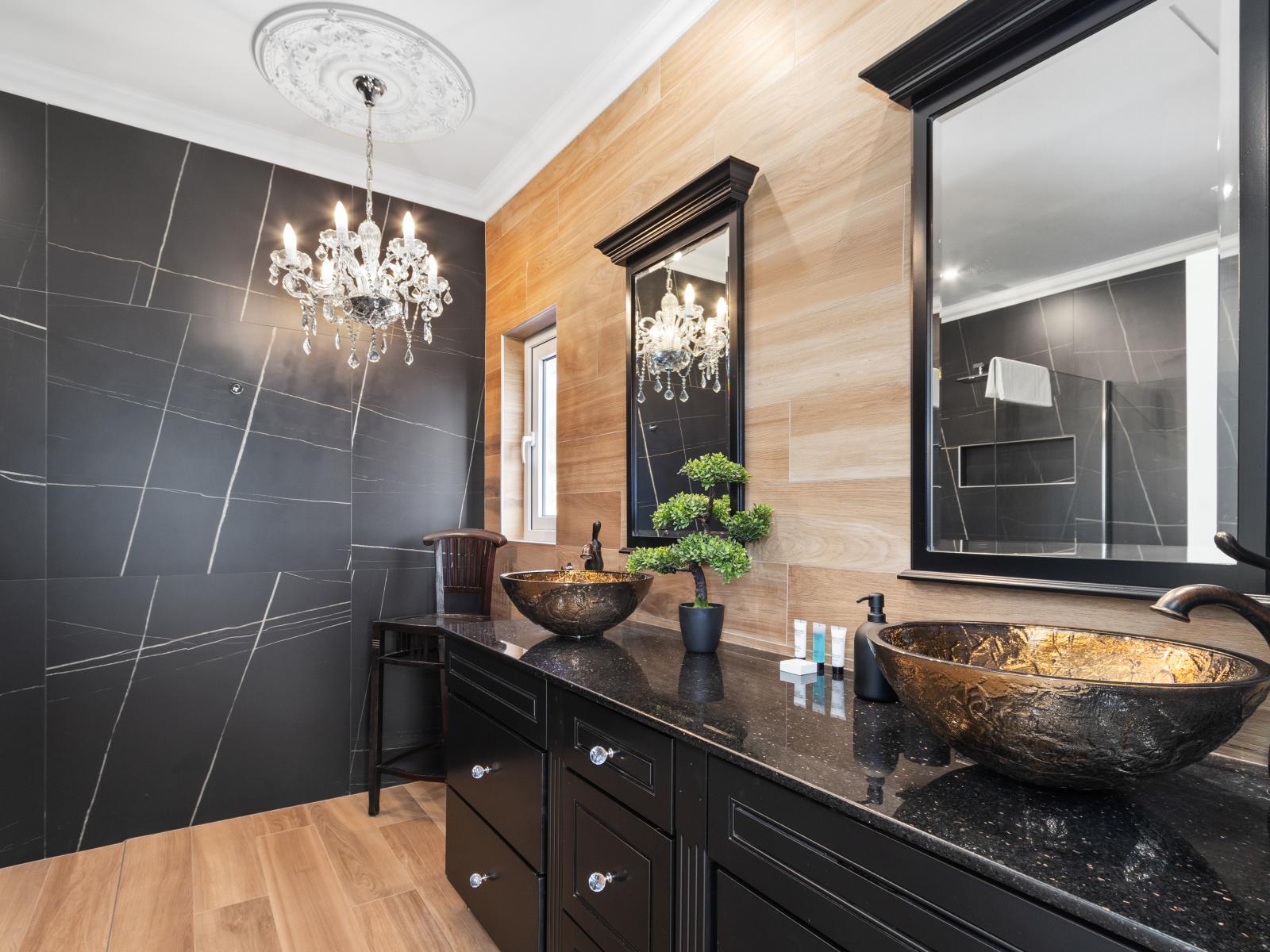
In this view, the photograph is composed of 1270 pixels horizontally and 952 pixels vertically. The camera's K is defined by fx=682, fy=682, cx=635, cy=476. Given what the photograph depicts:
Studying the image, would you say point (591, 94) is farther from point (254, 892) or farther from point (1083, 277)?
point (254, 892)

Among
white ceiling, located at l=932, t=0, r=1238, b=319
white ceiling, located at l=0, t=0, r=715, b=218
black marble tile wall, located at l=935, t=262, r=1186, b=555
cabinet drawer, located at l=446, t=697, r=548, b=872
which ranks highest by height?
white ceiling, located at l=0, t=0, r=715, b=218

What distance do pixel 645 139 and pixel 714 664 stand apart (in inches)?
67.1

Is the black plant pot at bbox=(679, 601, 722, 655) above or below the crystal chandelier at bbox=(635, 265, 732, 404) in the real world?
below

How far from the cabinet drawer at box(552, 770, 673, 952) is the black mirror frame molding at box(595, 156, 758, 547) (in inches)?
33.1

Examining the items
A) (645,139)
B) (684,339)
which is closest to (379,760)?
(684,339)

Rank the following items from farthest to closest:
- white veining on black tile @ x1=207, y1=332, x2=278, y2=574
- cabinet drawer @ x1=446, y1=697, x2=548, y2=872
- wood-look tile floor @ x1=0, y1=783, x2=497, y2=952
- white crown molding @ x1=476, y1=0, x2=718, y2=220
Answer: white veining on black tile @ x1=207, y1=332, x2=278, y2=574 → white crown molding @ x1=476, y1=0, x2=718, y2=220 → wood-look tile floor @ x1=0, y1=783, x2=497, y2=952 → cabinet drawer @ x1=446, y1=697, x2=548, y2=872

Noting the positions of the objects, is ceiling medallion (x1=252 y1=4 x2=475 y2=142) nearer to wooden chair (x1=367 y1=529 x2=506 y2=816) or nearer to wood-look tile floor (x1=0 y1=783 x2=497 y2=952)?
wooden chair (x1=367 y1=529 x2=506 y2=816)

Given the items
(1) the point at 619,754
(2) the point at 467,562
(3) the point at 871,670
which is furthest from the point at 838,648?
(2) the point at 467,562

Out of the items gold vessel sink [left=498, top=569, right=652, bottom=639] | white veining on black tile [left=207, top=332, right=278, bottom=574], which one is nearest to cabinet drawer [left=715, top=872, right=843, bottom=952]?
gold vessel sink [left=498, top=569, right=652, bottom=639]

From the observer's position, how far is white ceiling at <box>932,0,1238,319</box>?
101 cm

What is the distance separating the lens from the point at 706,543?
1.64 m

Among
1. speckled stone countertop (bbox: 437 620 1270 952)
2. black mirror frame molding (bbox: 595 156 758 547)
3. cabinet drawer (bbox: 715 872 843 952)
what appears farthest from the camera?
black mirror frame molding (bbox: 595 156 758 547)

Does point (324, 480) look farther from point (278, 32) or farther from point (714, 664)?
point (714, 664)

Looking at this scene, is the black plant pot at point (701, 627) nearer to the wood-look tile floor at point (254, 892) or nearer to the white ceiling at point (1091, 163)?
the white ceiling at point (1091, 163)
